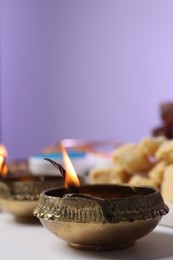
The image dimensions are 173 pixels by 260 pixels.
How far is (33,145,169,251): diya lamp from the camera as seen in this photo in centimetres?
59

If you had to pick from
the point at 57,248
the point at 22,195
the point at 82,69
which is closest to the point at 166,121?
the point at 22,195

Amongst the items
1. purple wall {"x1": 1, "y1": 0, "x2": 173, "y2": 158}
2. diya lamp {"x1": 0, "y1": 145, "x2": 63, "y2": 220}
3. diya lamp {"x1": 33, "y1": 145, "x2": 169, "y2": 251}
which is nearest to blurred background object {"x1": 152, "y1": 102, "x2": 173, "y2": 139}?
diya lamp {"x1": 0, "y1": 145, "x2": 63, "y2": 220}

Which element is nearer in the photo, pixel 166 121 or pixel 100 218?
pixel 100 218

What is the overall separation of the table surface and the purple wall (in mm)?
2009

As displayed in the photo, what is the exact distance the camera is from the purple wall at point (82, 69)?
2.84 meters

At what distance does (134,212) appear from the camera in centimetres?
60

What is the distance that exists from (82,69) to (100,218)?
2708mm

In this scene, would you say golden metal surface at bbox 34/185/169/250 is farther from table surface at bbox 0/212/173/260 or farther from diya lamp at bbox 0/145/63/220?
diya lamp at bbox 0/145/63/220

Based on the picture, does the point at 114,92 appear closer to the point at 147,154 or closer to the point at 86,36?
the point at 86,36

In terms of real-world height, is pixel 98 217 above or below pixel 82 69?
above

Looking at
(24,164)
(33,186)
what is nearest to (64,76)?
(24,164)

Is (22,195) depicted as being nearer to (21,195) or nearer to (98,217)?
(21,195)

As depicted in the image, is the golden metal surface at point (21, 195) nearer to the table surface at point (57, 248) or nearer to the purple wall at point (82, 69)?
the table surface at point (57, 248)

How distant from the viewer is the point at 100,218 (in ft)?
1.92
